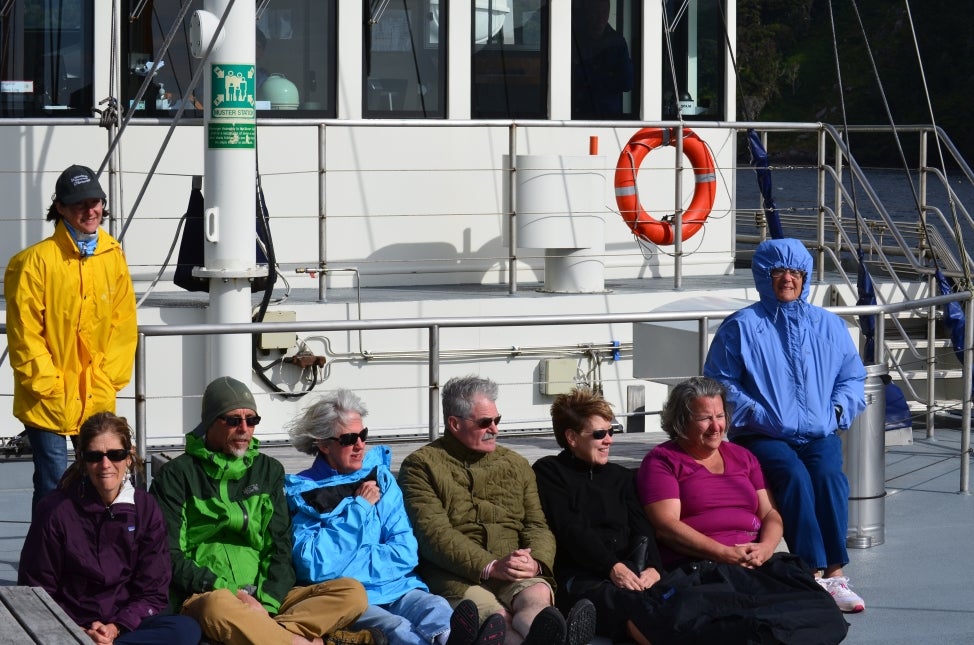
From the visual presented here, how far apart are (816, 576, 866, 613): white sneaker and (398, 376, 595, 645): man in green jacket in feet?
3.78

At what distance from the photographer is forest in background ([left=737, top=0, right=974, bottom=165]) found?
148 ft

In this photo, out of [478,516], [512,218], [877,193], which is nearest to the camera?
[478,516]

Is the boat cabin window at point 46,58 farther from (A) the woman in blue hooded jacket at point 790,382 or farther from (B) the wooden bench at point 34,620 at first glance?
(B) the wooden bench at point 34,620

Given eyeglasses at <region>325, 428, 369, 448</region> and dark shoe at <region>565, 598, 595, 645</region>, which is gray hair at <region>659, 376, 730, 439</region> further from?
eyeglasses at <region>325, 428, 369, 448</region>

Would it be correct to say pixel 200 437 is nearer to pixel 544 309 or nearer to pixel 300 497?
pixel 300 497

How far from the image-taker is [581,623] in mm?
4738

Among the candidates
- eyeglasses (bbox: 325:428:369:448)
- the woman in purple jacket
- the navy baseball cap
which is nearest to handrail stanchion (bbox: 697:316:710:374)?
eyeglasses (bbox: 325:428:369:448)

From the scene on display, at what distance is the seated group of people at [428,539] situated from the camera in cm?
453

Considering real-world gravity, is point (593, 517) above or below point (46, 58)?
below

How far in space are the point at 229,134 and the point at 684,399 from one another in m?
2.91

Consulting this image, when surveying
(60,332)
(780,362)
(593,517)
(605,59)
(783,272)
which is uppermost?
(605,59)

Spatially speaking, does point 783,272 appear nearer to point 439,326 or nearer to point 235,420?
point 439,326

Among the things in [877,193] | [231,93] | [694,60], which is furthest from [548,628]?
[877,193]

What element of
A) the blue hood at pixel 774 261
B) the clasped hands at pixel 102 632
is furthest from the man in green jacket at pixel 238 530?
the blue hood at pixel 774 261
